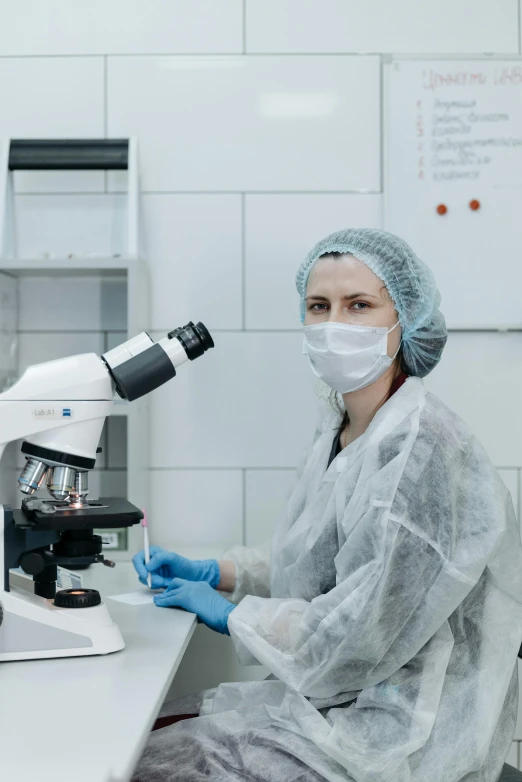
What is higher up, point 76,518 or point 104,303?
point 104,303

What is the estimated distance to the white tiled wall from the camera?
1929 mm

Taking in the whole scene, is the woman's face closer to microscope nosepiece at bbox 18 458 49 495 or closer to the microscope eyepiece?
the microscope eyepiece

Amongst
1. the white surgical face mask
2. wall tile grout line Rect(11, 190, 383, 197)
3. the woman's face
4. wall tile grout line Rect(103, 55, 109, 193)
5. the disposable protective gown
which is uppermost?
wall tile grout line Rect(103, 55, 109, 193)

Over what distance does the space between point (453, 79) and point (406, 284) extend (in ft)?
2.87

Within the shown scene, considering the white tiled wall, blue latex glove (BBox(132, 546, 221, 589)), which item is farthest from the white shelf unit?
blue latex glove (BBox(132, 546, 221, 589))

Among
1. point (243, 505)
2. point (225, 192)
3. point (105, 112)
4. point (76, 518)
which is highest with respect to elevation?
point (105, 112)

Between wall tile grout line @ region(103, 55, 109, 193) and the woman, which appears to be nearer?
the woman

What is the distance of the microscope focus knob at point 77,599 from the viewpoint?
114 centimetres

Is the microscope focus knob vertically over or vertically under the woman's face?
under

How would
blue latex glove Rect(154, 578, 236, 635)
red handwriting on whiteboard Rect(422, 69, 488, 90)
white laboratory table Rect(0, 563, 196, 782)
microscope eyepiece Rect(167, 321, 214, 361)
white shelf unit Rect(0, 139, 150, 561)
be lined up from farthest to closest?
red handwriting on whiteboard Rect(422, 69, 488, 90) < white shelf unit Rect(0, 139, 150, 561) < blue latex glove Rect(154, 578, 236, 635) < microscope eyepiece Rect(167, 321, 214, 361) < white laboratory table Rect(0, 563, 196, 782)

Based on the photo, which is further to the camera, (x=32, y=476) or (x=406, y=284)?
(x=406, y=284)

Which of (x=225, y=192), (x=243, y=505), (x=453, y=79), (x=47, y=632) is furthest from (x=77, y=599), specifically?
(x=453, y=79)

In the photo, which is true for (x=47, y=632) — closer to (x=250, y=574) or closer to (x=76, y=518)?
(x=76, y=518)

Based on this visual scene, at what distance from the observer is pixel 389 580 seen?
1120mm
